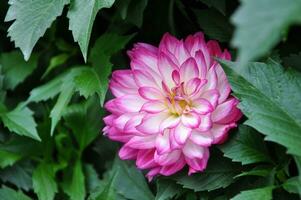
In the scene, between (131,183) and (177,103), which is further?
(131,183)

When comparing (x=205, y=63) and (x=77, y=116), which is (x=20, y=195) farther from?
(x=205, y=63)

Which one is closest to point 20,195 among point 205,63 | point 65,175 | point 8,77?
A: point 65,175

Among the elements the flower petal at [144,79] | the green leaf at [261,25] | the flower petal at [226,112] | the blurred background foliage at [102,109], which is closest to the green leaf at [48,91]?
the blurred background foliage at [102,109]

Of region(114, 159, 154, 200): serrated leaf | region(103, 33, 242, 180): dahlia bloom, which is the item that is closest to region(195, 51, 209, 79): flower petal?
region(103, 33, 242, 180): dahlia bloom

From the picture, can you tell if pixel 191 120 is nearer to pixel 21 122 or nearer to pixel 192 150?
pixel 192 150

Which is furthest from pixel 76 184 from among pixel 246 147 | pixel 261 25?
pixel 261 25

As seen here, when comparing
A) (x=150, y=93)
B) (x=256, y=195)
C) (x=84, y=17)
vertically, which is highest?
(x=84, y=17)

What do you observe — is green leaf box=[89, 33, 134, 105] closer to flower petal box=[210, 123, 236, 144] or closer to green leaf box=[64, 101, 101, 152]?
green leaf box=[64, 101, 101, 152]
